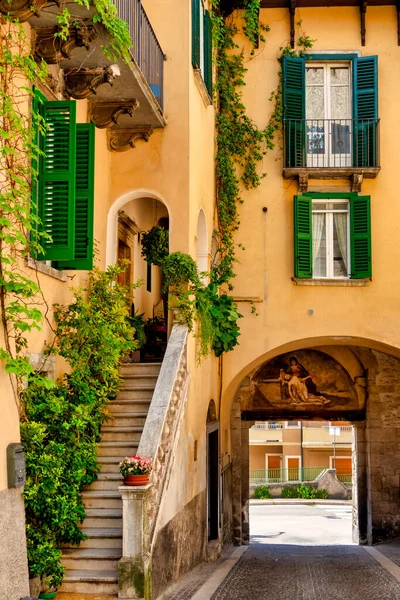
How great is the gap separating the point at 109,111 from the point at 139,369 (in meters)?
4.06

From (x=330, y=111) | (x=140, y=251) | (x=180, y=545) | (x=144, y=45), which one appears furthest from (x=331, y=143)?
(x=180, y=545)

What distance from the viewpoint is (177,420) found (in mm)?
12211

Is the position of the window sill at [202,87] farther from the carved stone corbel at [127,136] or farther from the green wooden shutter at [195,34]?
the carved stone corbel at [127,136]

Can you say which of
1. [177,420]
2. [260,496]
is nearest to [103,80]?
[177,420]

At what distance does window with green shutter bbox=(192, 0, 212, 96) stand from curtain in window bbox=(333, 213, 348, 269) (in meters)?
3.93

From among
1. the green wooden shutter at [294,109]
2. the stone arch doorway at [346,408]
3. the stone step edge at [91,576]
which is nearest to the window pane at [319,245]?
the green wooden shutter at [294,109]

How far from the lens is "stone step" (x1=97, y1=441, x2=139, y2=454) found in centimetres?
1202

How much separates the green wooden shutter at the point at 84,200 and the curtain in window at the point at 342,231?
8255mm

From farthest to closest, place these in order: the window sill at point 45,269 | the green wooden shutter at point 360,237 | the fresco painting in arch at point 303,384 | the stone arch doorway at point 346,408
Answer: the fresco painting in arch at point 303,384 → the stone arch doorway at point 346,408 → the green wooden shutter at point 360,237 → the window sill at point 45,269

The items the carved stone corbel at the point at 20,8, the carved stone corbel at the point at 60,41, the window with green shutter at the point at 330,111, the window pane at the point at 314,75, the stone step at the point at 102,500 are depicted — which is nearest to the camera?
the carved stone corbel at the point at 20,8

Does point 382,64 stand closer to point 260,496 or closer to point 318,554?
point 318,554

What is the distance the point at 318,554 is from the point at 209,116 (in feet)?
32.8

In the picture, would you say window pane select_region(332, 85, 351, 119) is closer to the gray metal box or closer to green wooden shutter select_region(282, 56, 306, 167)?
green wooden shutter select_region(282, 56, 306, 167)

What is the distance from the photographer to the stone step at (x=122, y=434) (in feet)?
40.4
